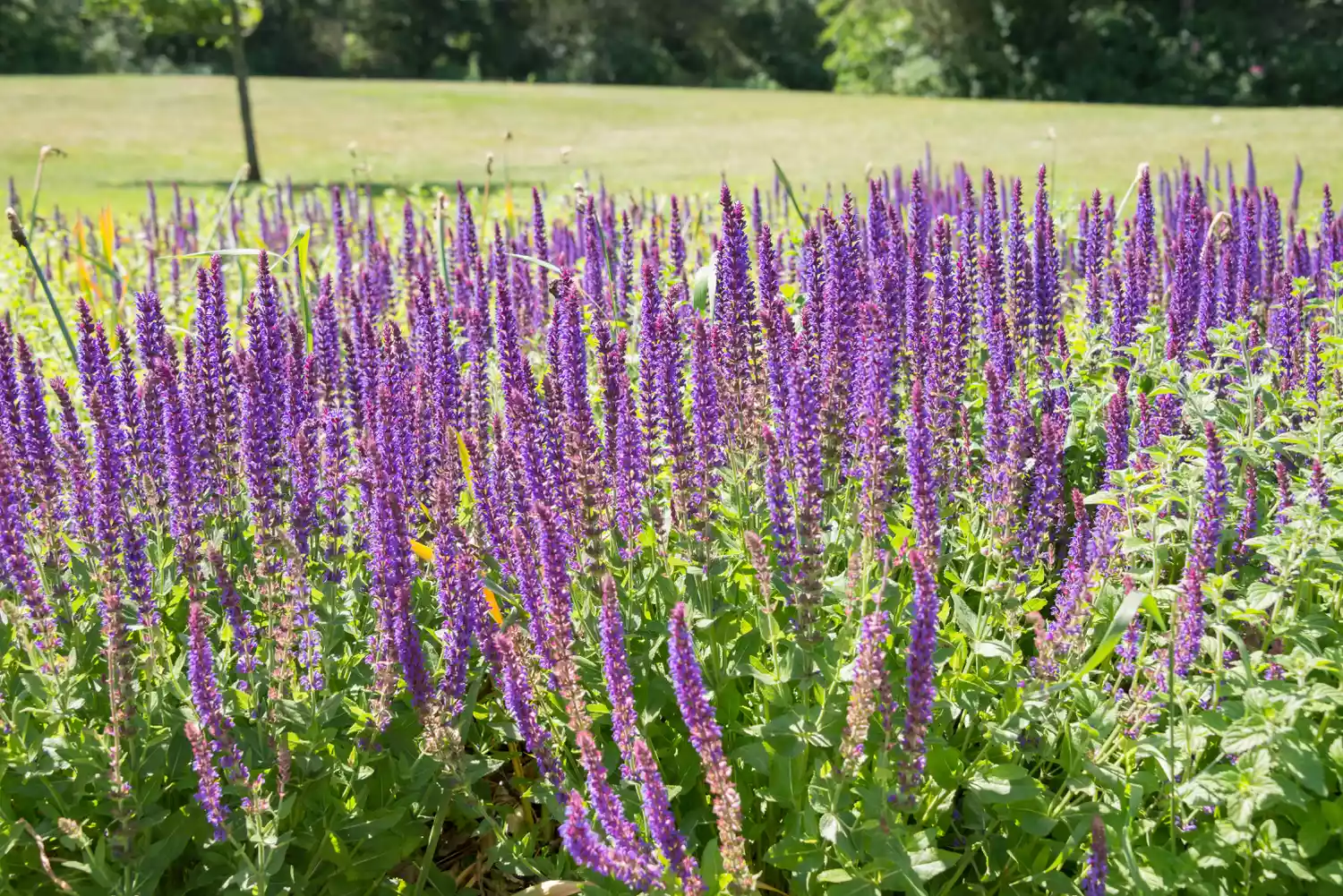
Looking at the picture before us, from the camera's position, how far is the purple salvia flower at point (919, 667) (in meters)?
2.32

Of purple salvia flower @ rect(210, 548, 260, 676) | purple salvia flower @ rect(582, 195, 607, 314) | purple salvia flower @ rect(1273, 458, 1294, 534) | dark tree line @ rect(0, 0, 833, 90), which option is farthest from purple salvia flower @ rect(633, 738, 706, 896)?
dark tree line @ rect(0, 0, 833, 90)

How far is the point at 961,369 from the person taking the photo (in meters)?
3.88

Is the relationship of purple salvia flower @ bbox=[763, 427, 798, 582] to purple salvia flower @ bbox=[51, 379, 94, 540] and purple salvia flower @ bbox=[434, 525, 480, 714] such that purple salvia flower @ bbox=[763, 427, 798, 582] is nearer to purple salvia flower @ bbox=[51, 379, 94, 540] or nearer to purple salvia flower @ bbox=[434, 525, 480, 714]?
purple salvia flower @ bbox=[434, 525, 480, 714]

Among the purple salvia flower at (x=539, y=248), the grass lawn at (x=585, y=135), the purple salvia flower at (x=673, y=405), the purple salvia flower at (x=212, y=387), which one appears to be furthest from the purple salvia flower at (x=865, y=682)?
the grass lawn at (x=585, y=135)

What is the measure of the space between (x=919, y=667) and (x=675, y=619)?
530mm

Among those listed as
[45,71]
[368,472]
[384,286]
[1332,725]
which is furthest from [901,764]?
[45,71]

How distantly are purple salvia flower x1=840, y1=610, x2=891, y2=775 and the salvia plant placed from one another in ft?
0.03

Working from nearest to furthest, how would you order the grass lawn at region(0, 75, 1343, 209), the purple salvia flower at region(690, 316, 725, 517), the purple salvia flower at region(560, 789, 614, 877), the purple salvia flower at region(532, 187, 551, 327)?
the purple salvia flower at region(560, 789, 614, 877)
the purple salvia flower at region(690, 316, 725, 517)
the purple salvia flower at region(532, 187, 551, 327)
the grass lawn at region(0, 75, 1343, 209)

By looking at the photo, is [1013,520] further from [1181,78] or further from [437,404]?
[1181,78]

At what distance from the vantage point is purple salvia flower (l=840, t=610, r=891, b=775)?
231 cm

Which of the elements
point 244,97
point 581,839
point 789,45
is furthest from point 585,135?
point 789,45

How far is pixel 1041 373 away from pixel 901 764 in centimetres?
224

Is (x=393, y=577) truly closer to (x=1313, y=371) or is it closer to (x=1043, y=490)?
(x=1043, y=490)

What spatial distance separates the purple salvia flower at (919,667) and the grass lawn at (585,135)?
12.3 meters
